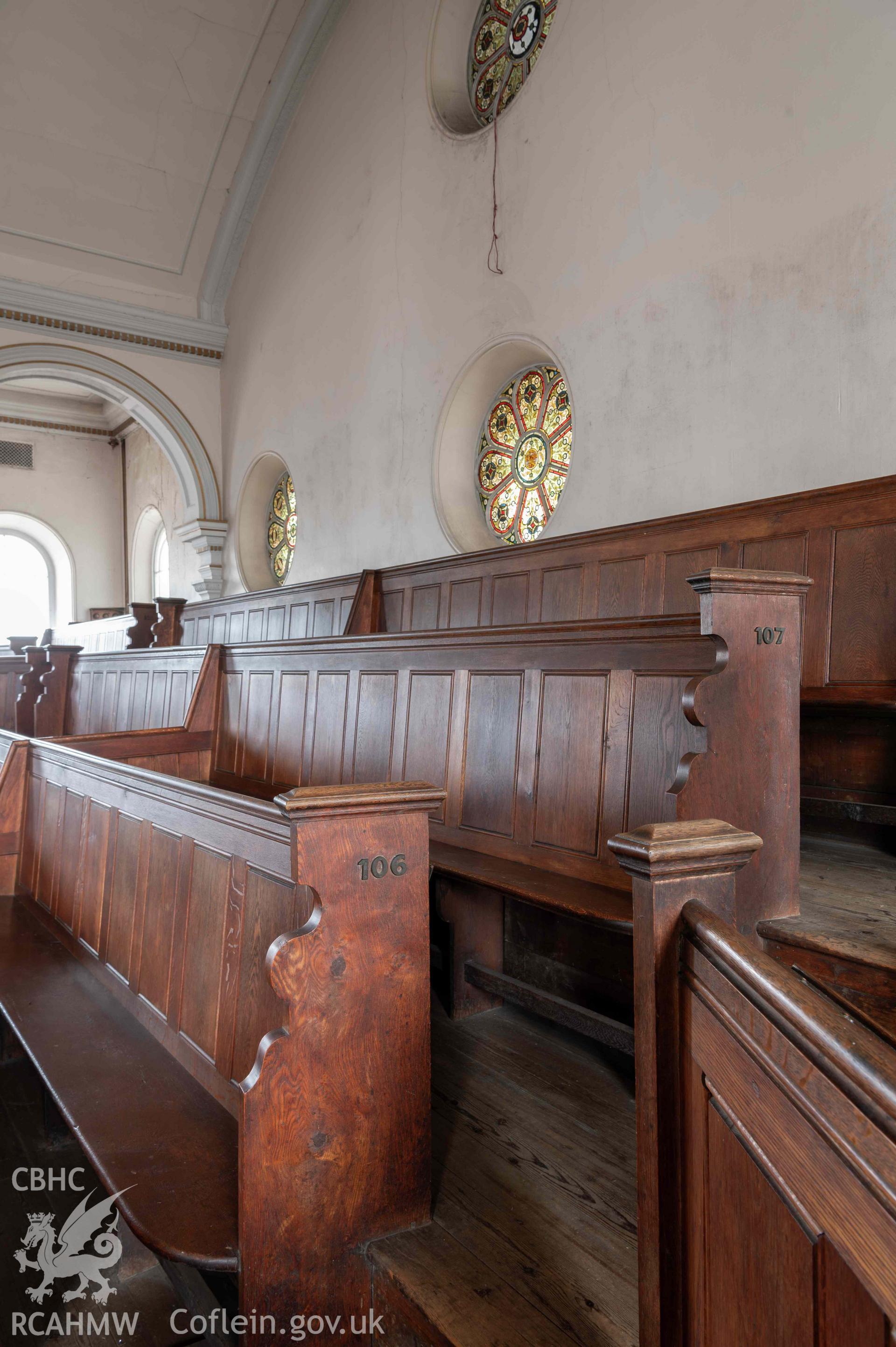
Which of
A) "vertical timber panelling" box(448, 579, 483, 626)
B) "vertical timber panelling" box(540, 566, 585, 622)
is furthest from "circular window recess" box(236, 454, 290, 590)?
"vertical timber panelling" box(540, 566, 585, 622)

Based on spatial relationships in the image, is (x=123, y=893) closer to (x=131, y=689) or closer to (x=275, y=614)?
(x=131, y=689)

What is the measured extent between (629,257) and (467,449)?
5.98 ft

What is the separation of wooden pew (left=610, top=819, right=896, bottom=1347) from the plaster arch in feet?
29.0

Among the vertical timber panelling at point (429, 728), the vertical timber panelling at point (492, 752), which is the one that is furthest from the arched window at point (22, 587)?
the vertical timber panelling at point (492, 752)

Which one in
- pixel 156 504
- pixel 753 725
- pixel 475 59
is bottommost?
pixel 753 725

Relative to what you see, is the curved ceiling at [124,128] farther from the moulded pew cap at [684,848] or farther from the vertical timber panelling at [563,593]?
the moulded pew cap at [684,848]

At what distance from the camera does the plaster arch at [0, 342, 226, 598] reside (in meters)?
8.76

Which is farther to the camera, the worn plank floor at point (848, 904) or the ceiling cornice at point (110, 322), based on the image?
the ceiling cornice at point (110, 322)

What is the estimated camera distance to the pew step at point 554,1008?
1950 millimetres

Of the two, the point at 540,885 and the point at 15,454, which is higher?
the point at 15,454

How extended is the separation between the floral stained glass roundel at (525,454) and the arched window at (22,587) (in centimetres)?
952

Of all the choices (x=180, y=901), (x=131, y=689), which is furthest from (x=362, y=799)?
(x=131, y=689)

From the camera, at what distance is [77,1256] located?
2010 mm

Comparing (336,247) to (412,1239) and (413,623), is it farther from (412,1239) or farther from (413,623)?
(412,1239)
